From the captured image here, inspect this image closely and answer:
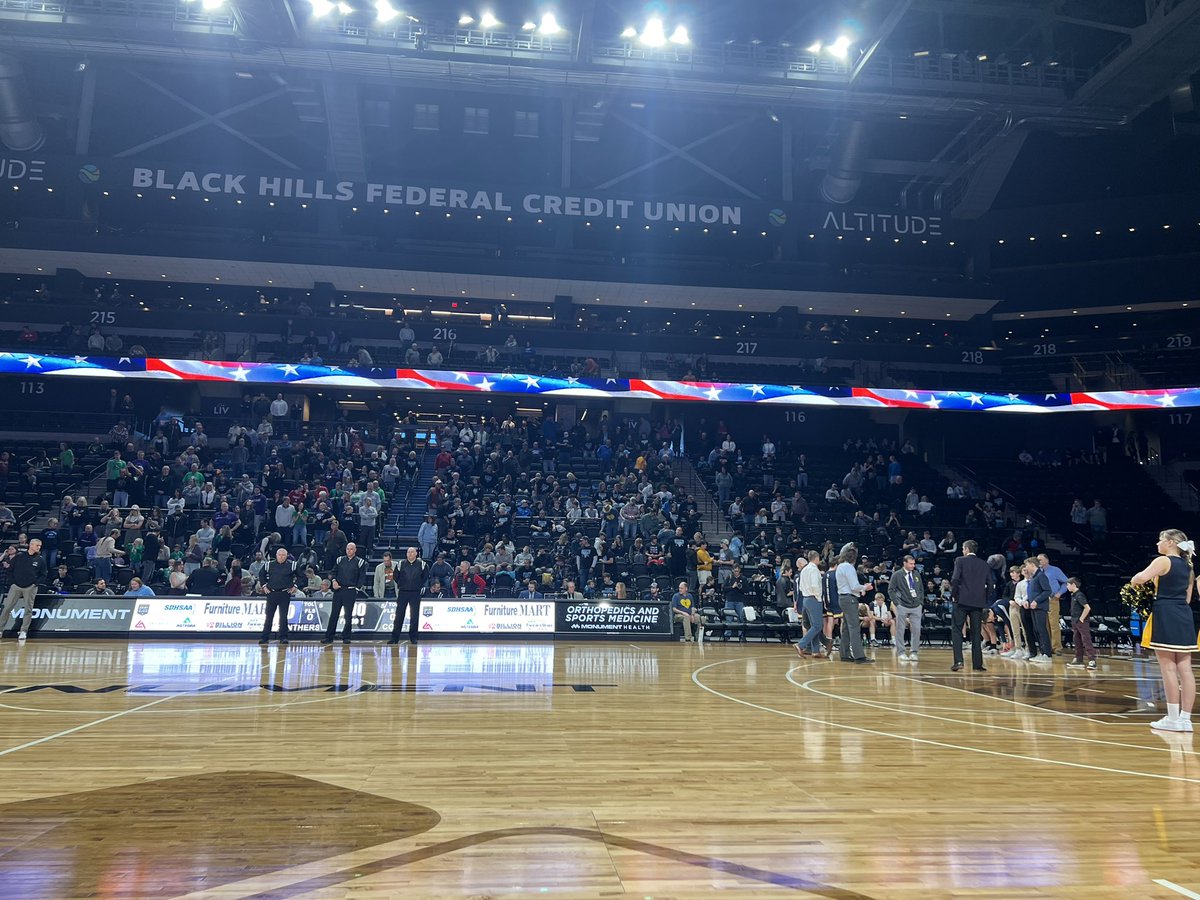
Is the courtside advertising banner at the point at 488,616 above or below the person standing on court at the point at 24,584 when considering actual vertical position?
below

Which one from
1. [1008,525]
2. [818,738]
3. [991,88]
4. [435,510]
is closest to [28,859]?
[818,738]

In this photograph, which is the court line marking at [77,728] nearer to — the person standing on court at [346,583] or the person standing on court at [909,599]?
the person standing on court at [346,583]

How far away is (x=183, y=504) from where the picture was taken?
67.5 ft

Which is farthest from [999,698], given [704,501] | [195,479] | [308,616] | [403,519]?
[195,479]

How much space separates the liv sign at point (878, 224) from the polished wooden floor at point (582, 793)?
82.2 ft

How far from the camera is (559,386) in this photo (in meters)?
27.9

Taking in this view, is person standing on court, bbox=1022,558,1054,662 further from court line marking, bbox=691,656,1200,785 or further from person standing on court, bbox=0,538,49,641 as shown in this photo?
person standing on court, bbox=0,538,49,641

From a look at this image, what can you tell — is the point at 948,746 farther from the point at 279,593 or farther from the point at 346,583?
the point at 279,593

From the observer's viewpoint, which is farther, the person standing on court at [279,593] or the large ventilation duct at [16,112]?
the large ventilation duct at [16,112]

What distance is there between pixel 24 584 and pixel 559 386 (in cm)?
1687

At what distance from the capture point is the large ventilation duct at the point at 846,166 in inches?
1184

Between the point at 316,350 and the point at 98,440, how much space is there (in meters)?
7.63

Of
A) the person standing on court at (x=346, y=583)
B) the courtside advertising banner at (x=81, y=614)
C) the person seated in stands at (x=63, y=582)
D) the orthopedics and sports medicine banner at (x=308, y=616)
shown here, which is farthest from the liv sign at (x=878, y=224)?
the person seated in stands at (x=63, y=582)

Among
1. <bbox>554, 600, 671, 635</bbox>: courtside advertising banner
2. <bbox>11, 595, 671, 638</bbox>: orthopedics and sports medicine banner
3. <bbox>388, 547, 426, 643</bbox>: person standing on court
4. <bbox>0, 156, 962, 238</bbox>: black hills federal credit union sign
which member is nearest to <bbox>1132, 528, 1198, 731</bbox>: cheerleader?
<bbox>388, 547, 426, 643</bbox>: person standing on court
